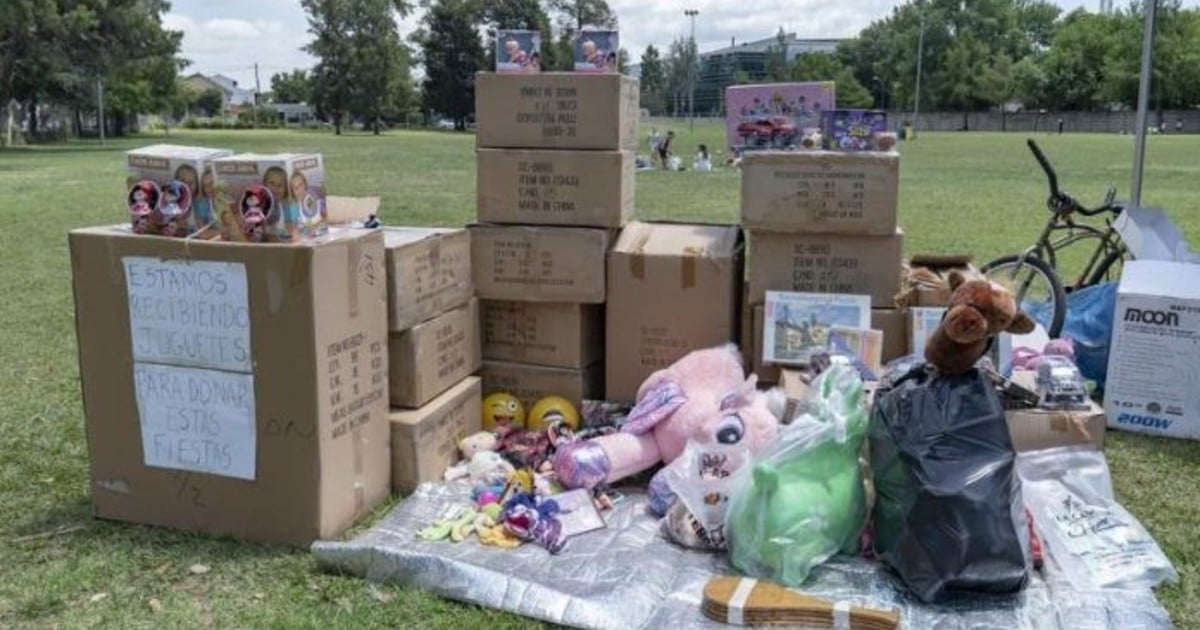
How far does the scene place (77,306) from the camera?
121 inches

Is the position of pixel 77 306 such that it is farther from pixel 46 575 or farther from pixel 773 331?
pixel 773 331

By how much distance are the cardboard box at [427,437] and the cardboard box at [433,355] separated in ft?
0.16

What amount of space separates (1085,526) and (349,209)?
2.56 m

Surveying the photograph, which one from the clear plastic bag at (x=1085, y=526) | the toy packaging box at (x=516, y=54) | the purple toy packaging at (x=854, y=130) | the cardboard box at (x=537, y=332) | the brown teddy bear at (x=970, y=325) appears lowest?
the clear plastic bag at (x=1085, y=526)

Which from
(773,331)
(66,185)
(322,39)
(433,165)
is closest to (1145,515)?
(773,331)

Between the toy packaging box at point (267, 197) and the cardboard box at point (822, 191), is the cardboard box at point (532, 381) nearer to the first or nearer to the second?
the cardboard box at point (822, 191)

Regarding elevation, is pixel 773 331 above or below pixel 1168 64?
below

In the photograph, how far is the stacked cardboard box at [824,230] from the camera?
375cm

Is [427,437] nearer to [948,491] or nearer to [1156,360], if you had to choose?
[948,491]

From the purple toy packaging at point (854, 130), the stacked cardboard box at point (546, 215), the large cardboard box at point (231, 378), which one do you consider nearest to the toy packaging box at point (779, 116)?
the purple toy packaging at point (854, 130)

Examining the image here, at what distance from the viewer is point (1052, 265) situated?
520 cm

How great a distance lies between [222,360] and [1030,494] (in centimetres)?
241

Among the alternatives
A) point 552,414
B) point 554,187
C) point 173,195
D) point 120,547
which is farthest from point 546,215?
point 120,547

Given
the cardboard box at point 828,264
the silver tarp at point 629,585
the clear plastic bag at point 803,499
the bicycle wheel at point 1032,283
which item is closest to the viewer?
the silver tarp at point 629,585
